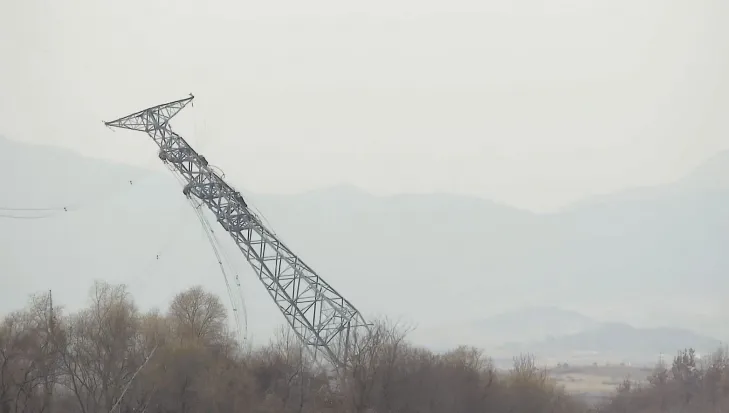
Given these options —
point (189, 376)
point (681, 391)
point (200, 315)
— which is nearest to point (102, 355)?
point (189, 376)

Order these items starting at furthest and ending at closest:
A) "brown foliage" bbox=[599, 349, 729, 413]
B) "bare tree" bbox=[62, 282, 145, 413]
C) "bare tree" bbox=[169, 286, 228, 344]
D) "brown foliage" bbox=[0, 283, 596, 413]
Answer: "brown foliage" bbox=[599, 349, 729, 413] → "bare tree" bbox=[169, 286, 228, 344] → "bare tree" bbox=[62, 282, 145, 413] → "brown foliage" bbox=[0, 283, 596, 413]

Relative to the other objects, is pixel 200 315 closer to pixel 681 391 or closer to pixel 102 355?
pixel 102 355

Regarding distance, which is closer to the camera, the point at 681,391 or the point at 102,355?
the point at 102,355

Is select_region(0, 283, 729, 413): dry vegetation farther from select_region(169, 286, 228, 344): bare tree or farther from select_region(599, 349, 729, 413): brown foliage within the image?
select_region(599, 349, 729, 413): brown foliage

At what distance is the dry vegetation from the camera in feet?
112

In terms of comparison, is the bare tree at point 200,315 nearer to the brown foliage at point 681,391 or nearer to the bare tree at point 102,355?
the bare tree at point 102,355

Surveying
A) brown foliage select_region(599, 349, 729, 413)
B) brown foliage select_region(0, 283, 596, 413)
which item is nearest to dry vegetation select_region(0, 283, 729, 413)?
brown foliage select_region(0, 283, 596, 413)

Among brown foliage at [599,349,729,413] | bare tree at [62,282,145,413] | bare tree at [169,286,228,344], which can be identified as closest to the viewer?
bare tree at [62,282,145,413]

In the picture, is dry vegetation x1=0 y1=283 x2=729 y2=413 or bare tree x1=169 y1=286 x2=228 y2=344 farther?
bare tree x1=169 y1=286 x2=228 y2=344

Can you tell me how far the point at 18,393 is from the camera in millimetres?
32562

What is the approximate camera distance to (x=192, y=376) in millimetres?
36469

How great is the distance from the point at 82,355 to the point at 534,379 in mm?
27076

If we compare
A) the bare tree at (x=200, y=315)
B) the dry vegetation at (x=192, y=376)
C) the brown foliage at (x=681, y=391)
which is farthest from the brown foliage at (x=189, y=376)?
the brown foliage at (x=681, y=391)

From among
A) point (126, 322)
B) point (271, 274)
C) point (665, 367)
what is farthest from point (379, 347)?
point (665, 367)
